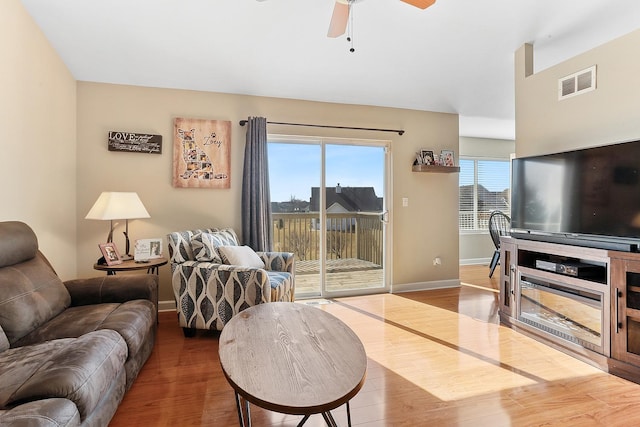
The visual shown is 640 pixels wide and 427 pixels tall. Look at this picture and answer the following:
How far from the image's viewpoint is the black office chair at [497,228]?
5.08 meters

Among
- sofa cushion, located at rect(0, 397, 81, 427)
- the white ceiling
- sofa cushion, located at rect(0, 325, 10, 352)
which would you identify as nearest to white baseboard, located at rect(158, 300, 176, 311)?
sofa cushion, located at rect(0, 325, 10, 352)

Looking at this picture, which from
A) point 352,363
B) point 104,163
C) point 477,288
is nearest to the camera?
point 352,363

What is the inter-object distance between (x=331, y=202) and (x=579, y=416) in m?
2.93

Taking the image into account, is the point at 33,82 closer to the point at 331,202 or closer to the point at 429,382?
the point at 331,202

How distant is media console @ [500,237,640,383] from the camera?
2.12 metres

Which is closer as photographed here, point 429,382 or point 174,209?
point 429,382

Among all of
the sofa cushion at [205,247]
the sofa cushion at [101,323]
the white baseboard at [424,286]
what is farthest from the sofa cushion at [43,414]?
the white baseboard at [424,286]

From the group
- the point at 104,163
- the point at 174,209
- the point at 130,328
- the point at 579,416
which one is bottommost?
the point at 579,416

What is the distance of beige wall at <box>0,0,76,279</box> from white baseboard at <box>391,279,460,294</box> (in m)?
3.66

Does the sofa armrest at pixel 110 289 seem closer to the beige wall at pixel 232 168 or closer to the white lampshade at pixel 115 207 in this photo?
the white lampshade at pixel 115 207

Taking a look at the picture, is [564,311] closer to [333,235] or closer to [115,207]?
[333,235]

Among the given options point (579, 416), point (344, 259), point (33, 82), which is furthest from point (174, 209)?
point (579, 416)

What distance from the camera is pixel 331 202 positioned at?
4102 mm

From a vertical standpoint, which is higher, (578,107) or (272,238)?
(578,107)
